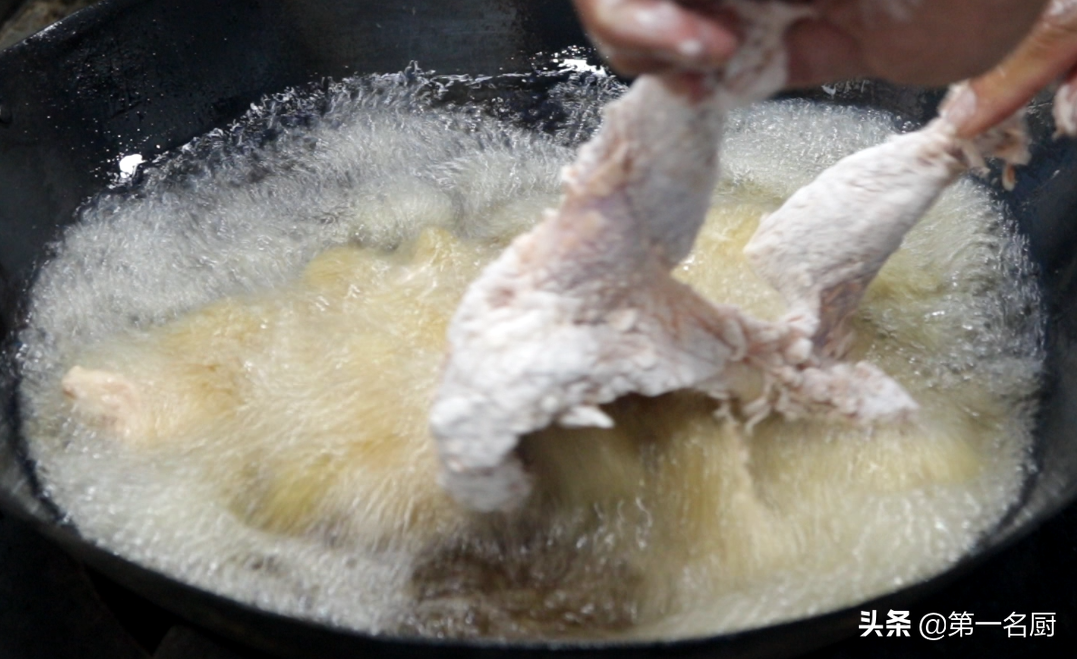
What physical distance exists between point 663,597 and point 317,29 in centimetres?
90

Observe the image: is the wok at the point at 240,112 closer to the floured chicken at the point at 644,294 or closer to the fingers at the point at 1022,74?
the floured chicken at the point at 644,294

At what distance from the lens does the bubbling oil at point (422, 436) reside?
72 cm

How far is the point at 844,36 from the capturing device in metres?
0.49

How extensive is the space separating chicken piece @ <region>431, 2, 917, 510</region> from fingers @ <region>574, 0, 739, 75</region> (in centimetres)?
7

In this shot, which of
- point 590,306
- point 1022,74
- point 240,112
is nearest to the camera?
point 590,306

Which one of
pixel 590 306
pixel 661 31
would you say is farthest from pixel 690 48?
pixel 590 306

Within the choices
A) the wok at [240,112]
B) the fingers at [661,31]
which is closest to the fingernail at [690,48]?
the fingers at [661,31]

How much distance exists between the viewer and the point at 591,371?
594 millimetres

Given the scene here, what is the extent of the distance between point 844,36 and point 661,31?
0.43 feet

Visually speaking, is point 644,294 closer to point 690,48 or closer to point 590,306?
point 590,306

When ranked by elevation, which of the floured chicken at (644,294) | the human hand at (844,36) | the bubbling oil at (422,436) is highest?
the human hand at (844,36)

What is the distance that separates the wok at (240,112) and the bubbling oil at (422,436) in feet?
0.10

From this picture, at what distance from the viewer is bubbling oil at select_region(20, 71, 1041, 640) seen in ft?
2.36

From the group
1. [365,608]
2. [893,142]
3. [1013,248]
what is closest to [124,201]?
[365,608]
